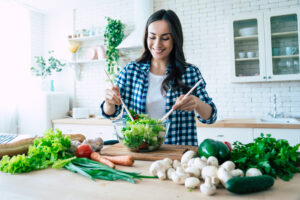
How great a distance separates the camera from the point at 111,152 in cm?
129

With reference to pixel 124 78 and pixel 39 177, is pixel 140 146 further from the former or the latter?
pixel 124 78

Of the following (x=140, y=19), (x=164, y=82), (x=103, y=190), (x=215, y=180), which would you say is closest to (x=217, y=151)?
(x=215, y=180)

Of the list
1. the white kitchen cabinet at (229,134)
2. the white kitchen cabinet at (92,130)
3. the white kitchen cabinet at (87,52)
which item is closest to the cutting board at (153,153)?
the white kitchen cabinet at (229,134)

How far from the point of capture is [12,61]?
13.6 feet

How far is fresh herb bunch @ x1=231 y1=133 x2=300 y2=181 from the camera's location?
2.96 feet

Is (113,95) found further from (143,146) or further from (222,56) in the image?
(222,56)

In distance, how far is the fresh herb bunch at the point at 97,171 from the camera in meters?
0.91

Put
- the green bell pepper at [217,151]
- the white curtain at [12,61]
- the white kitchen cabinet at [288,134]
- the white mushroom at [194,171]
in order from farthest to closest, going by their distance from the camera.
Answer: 1. the white curtain at [12,61]
2. the white kitchen cabinet at [288,134]
3. the green bell pepper at [217,151]
4. the white mushroom at [194,171]

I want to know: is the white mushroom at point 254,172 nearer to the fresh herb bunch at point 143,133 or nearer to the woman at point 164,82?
the fresh herb bunch at point 143,133

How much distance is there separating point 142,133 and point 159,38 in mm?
686

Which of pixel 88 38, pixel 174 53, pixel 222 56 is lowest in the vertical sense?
pixel 174 53

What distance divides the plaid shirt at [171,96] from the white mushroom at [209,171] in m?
0.82

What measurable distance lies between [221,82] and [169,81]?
2.08m

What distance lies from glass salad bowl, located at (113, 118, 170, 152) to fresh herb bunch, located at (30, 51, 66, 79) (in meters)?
3.53
